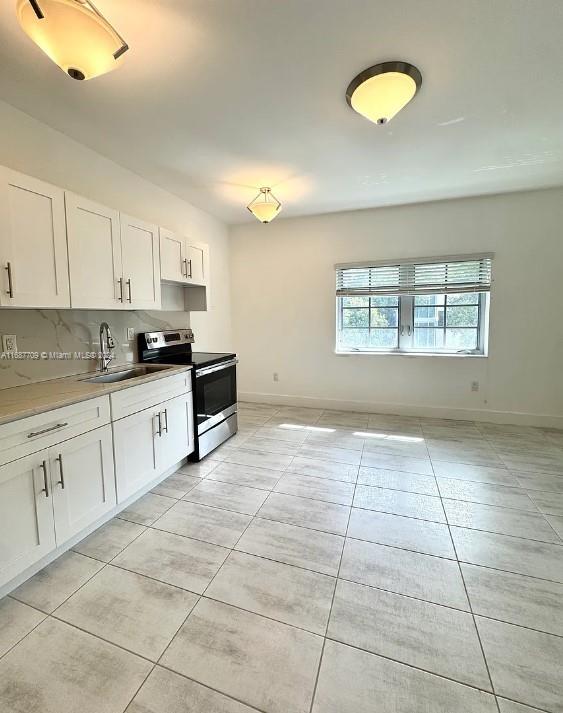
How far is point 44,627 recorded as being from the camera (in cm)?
138

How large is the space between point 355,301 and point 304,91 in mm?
2746

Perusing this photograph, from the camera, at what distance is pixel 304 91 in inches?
74.7

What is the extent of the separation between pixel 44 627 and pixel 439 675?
5.29ft

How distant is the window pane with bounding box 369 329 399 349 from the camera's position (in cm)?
427

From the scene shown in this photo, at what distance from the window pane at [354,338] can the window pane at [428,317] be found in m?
0.65

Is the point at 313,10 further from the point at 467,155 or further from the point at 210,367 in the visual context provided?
the point at 210,367

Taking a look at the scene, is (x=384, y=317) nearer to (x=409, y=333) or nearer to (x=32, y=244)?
(x=409, y=333)

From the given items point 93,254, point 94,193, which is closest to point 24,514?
point 93,254

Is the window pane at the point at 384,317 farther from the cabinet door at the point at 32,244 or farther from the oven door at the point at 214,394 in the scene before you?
the cabinet door at the point at 32,244

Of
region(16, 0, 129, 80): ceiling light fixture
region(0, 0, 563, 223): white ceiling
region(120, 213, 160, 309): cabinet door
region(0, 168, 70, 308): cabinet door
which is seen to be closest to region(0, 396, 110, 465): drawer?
region(0, 168, 70, 308): cabinet door

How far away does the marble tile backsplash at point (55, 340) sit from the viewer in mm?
2027

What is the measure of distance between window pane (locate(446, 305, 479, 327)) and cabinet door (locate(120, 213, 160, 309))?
11.2 ft

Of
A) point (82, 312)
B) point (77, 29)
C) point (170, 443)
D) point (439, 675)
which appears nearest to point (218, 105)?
point (77, 29)

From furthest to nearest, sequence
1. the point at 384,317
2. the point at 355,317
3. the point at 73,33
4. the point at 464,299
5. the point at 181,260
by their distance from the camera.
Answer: the point at 355,317, the point at 384,317, the point at 464,299, the point at 181,260, the point at 73,33
